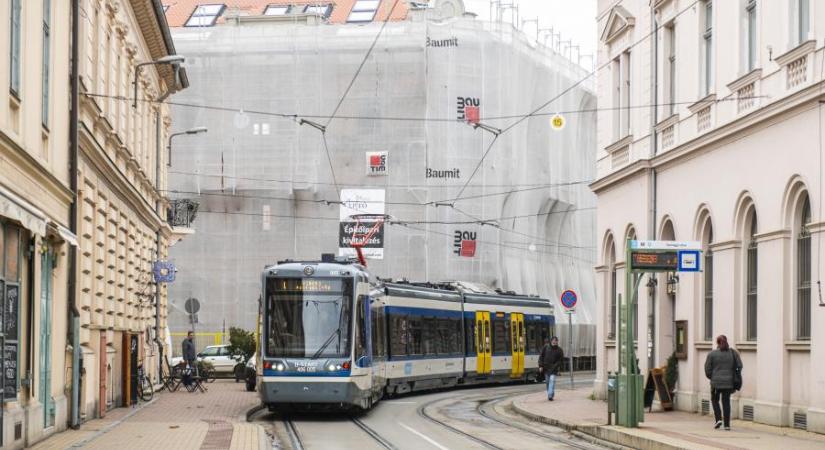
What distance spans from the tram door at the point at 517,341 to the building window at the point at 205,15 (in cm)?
2329

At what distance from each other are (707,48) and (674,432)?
8.62 metres

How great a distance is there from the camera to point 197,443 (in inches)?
776

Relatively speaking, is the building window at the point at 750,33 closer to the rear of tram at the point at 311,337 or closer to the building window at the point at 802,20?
the building window at the point at 802,20

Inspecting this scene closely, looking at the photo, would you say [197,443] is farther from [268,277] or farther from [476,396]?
[476,396]

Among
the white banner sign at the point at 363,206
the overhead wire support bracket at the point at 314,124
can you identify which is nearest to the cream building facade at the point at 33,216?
the overhead wire support bracket at the point at 314,124

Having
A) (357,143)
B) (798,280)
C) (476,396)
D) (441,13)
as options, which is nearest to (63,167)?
(798,280)

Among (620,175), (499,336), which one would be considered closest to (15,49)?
(620,175)

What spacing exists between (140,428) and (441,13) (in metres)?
36.3

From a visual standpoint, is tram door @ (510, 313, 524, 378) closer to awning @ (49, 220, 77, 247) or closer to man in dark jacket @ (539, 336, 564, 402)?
man in dark jacket @ (539, 336, 564, 402)

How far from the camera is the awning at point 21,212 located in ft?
51.2

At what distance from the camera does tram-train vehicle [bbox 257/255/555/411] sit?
25.2m

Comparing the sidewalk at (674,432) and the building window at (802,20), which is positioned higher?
the building window at (802,20)

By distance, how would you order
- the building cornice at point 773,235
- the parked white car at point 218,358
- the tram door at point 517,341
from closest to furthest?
the building cornice at point 773,235 → the tram door at point 517,341 → the parked white car at point 218,358

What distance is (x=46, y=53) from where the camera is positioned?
20031 mm
